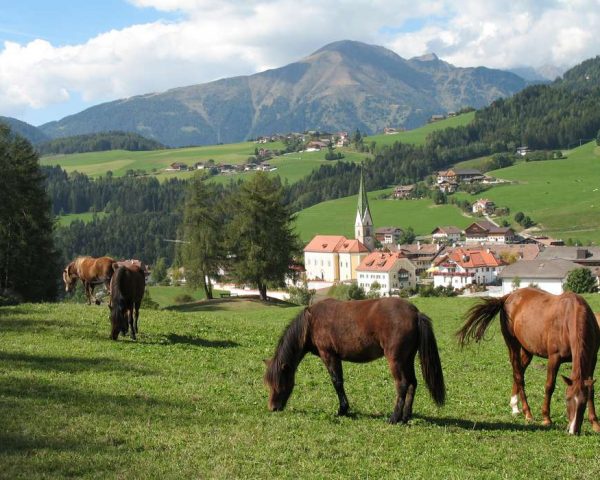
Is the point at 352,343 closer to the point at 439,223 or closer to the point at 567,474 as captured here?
the point at 567,474

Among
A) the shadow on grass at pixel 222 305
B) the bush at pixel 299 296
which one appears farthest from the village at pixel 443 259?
the shadow on grass at pixel 222 305

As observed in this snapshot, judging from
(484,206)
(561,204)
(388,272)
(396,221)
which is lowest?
(388,272)

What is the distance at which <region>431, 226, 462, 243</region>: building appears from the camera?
6801 inches

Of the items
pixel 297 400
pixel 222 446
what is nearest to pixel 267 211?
pixel 297 400

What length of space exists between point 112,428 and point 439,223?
588 feet

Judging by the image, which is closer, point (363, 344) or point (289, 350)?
point (363, 344)

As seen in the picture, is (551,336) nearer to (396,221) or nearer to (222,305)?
(222,305)

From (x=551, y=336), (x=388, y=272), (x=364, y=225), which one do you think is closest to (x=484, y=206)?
(x=364, y=225)

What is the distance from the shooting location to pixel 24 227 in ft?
170

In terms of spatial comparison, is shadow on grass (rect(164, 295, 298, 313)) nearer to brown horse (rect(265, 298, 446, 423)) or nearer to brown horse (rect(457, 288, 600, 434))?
brown horse (rect(265, 298, 446, 423))

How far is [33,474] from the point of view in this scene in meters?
9.38

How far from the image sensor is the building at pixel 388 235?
18038 centimetres

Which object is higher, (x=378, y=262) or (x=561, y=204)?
(x=561, y=204)

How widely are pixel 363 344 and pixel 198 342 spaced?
10.7m
